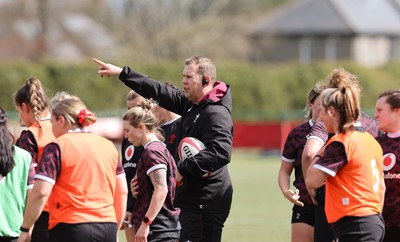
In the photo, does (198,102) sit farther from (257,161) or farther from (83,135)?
(257,161)

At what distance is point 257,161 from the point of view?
29.4 metres

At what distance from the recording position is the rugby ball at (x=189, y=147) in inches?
285

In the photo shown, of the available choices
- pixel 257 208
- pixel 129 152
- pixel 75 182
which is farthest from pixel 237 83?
pixel 75 182

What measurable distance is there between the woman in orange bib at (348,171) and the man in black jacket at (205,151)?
1354 mm

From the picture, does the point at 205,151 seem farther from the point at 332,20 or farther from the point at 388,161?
the point at 332,20

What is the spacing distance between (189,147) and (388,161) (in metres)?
1.62

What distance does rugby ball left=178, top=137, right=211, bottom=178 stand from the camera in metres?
7.23

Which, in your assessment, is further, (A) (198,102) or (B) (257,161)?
(B) (257,161)

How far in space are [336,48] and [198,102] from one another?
5999 cm

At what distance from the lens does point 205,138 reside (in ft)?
24.0

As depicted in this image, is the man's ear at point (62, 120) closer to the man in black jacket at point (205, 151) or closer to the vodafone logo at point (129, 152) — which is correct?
the man in black jacket at point (205, 151)

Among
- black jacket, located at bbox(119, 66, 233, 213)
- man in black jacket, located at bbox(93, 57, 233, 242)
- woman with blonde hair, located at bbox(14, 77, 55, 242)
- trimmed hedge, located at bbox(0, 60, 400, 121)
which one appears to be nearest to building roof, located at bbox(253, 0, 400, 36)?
trimmed hedge, located at bbox(0, 60, 400, 121)

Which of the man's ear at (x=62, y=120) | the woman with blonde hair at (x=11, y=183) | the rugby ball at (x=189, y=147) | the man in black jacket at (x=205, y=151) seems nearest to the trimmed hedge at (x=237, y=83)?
the man in black jacket at (x=205, y=151)

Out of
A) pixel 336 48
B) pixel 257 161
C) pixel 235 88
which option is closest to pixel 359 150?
pixel 257 161
